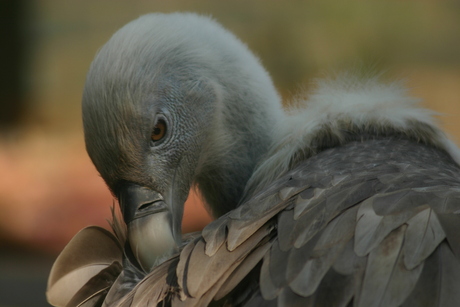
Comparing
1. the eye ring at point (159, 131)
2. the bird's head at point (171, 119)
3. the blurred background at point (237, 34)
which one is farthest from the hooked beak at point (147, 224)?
the blurred background at point (237, 34)

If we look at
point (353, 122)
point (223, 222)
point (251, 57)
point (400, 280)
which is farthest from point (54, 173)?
point (400, 280)

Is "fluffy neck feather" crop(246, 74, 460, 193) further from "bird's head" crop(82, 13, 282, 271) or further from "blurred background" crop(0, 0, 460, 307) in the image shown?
"blurred background" crop(0, 0, 460, 307)

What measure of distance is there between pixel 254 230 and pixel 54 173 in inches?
145

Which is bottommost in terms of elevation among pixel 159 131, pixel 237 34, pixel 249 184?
pixel 249 184

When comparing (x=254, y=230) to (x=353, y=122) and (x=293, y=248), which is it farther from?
(x=353, y=122)

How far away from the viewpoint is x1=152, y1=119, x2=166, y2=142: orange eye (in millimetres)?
2020

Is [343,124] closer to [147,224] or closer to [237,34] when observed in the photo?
[147,224]

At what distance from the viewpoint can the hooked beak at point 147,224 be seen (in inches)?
69.9

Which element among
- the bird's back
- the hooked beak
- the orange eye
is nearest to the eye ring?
the orange eye

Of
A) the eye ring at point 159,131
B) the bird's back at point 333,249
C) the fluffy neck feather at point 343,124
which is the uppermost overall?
the eye ring at point 159,131

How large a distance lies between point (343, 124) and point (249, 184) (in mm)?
336

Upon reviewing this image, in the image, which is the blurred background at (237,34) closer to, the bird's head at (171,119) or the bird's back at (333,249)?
the bird's head at (171,119)

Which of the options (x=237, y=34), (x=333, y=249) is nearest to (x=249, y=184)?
(x=333, y=249)

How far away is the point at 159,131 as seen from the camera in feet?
6.68
